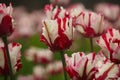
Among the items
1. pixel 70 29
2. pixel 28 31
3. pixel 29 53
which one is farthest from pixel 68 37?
pixel 28 31

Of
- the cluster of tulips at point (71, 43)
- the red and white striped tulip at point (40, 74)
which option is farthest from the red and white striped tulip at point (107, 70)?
the red and white striped tulip at point (40, 74)

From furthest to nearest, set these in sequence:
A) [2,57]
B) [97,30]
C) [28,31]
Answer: [28,31] < [97,30] < [2,57]

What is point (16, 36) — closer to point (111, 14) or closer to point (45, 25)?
point (111, 14)

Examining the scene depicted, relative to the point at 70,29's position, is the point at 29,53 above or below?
below

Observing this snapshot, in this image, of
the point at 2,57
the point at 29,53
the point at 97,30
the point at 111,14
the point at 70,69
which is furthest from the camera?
the point at 111,14

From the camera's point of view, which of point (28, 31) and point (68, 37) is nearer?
point (68, 37)

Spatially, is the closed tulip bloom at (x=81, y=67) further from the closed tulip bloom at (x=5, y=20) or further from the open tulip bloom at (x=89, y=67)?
the closed tulip bloom at (x=5, y=20)
